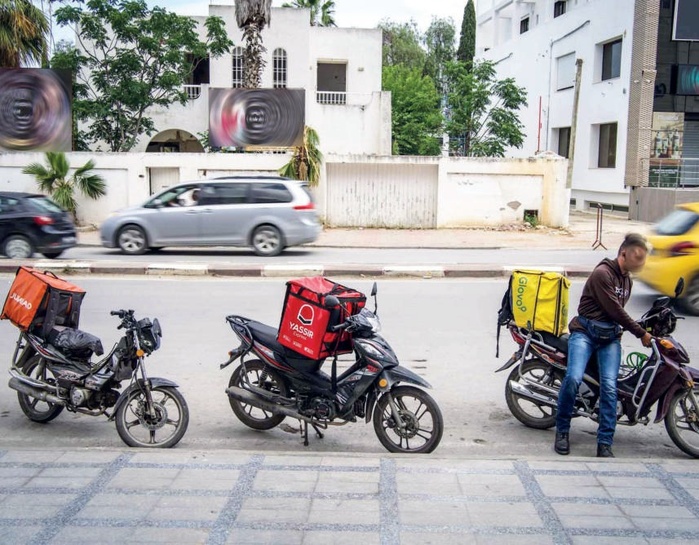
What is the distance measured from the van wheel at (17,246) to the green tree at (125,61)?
11.1 metres

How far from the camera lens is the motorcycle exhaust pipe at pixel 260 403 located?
5.59m

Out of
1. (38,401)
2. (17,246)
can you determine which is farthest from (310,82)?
(38,401)

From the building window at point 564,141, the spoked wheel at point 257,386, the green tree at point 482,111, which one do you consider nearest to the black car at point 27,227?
the spoked wheel at point 257,386

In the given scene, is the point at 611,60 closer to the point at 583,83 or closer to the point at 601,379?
the point at 583,83

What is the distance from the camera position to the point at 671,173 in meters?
27.9

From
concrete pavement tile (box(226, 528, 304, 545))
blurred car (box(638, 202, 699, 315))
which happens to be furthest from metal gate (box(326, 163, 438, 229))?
concrete pavement tile (box(226, 528, 304, 545))

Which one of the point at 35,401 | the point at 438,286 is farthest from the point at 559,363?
the point at 438,286

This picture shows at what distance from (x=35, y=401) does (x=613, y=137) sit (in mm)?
28318

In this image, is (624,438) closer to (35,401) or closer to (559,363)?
(559,363)

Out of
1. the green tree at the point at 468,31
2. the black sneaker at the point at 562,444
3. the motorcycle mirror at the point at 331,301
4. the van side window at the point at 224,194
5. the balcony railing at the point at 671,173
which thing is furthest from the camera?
the green tree at the point at 468,31

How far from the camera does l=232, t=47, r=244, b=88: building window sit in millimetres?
29062

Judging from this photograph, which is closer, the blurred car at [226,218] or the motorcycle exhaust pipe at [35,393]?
the motorcycle exhaust pipe at [35,393]

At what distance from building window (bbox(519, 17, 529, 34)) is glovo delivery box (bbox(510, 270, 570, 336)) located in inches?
1522

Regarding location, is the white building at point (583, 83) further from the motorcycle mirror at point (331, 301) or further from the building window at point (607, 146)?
the motorcycle mirror at point (331, 301)
